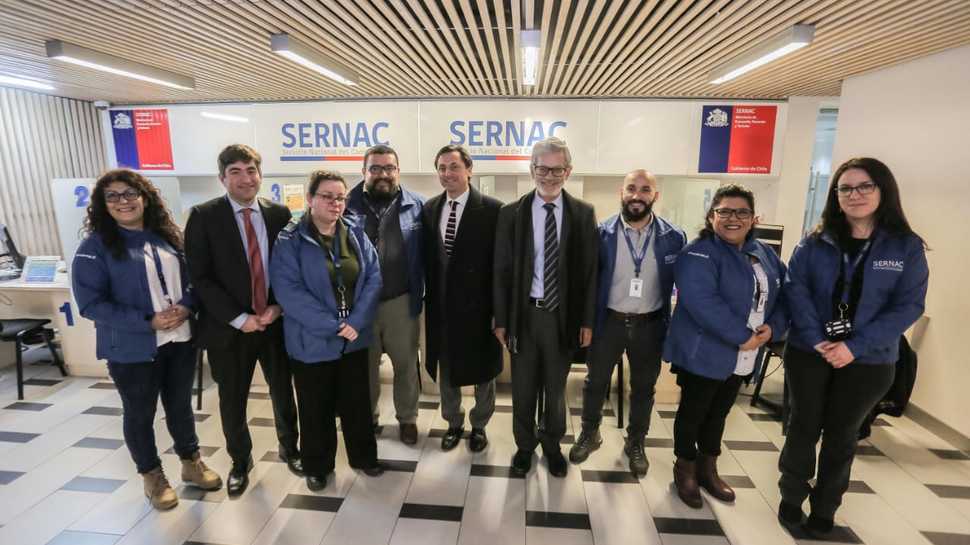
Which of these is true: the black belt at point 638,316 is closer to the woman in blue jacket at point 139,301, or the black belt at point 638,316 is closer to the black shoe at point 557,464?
the black shoe at point 557,464

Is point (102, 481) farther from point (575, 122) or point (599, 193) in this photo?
point (599, 193)

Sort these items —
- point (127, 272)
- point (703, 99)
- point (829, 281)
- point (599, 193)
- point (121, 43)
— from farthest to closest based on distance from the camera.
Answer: point (599, 193)
point (703, 99)
point (121, 43)
point (127, 272)
point (829, 281)

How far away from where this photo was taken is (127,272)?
1.97 metres

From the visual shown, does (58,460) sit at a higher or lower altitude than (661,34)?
lower

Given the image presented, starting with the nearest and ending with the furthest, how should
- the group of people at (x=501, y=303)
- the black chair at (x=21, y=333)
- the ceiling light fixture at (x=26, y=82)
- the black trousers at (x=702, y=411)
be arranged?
1. the group of people at (x=501, y=303)
2. the black trousers at (x=702, y=411)
3. the black chair at (x=21, y=333)
4. the ceiling light fixture at (x=26, y=82)

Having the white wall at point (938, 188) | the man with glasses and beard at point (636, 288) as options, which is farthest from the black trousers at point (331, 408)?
the white wall at point (938, 188)

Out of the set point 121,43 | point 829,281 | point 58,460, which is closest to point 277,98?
point 121,43

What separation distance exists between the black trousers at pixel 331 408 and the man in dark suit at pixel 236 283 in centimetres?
25

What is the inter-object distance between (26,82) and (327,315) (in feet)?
14.6

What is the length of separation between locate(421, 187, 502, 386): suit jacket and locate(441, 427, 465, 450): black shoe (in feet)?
1.32

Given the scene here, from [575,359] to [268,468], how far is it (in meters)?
1.80

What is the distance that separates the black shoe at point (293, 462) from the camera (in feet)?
7.98

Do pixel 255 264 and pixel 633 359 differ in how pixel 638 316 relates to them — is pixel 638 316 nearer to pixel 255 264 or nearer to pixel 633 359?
pixel 633 359

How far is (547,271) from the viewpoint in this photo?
220cm
